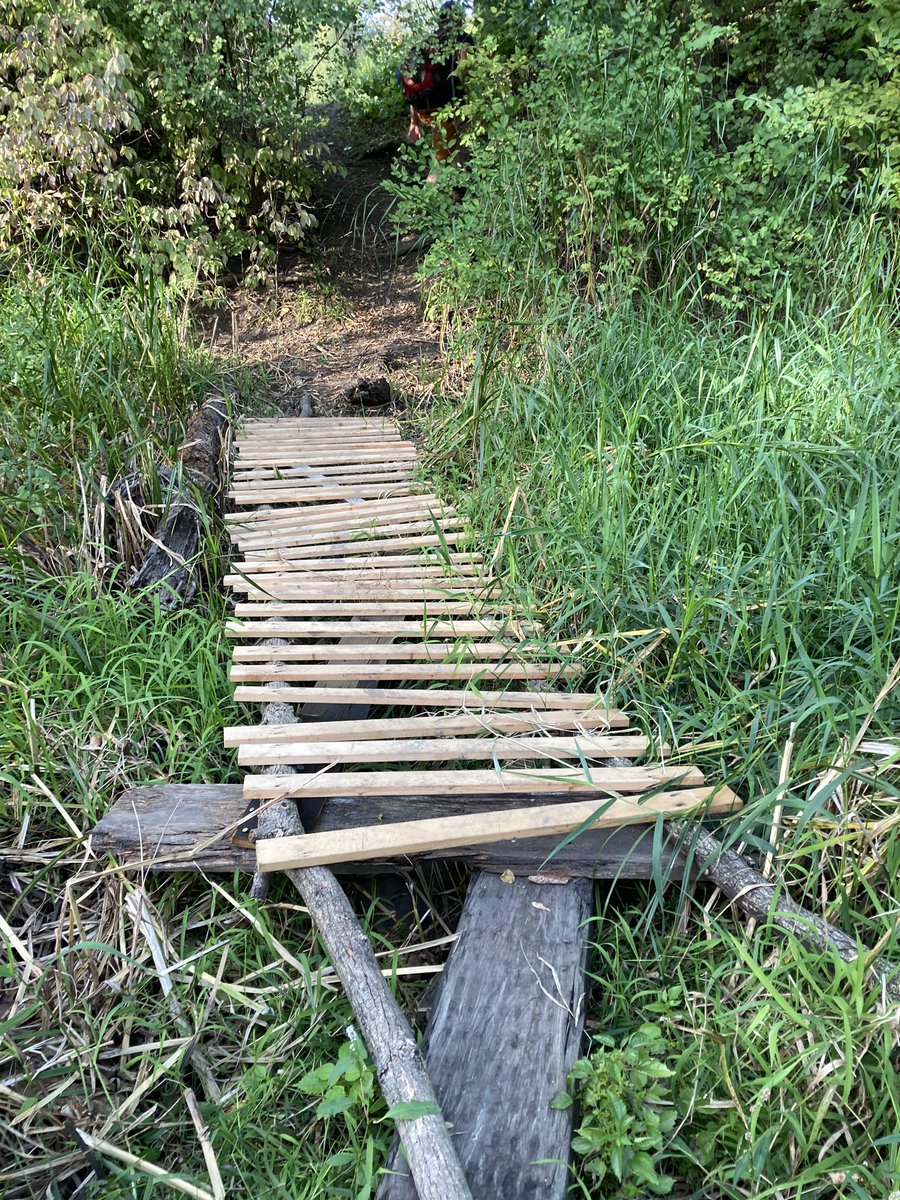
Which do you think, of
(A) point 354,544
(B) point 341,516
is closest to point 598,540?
(A) point 354,544

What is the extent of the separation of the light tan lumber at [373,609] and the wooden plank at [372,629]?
0.04 metres

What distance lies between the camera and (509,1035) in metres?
1.47

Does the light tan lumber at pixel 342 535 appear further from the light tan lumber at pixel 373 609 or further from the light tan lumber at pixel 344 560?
the light tan lumber at pixel 373 609

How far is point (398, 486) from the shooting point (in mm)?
3764

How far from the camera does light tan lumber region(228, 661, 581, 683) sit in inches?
93.0

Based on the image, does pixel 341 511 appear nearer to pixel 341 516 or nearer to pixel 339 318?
pixel 341 516

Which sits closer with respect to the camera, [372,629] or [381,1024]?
[381,1024]

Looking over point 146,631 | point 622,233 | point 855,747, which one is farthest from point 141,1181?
point 622,233

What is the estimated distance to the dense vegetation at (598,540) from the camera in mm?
1453

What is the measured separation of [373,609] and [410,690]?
455 mm

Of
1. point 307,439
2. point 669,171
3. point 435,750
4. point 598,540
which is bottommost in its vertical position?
point 307,439

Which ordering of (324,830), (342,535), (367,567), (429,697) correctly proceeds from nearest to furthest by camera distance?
(324,830) → (429,697) → (367,567) → (342,535)

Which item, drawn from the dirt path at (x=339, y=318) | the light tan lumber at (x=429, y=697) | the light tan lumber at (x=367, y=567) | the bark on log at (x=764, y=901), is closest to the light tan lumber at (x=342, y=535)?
the light tan lumber at (x=367, y=567)

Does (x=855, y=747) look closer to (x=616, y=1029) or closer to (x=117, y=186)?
(x=616, y=1029)
